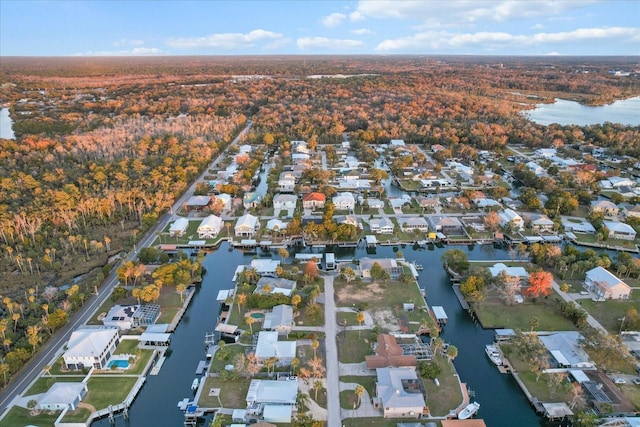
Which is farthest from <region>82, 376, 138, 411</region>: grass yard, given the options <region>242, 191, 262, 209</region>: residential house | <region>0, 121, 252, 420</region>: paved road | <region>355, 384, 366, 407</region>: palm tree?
<region>242, 191, 262, 209</region>: residential house

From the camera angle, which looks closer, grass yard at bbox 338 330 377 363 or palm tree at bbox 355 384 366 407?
palm tree at bbox 355 384 366 407

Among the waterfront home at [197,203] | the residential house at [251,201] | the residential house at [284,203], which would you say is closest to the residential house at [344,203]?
the residential house at [284,203]

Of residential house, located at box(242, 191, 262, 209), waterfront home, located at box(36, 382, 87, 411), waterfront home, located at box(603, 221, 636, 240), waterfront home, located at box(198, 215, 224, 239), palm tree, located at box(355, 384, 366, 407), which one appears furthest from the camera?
residential house, located at box(242, 191, 262, 209)

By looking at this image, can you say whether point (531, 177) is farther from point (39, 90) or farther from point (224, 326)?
point (39, 90)

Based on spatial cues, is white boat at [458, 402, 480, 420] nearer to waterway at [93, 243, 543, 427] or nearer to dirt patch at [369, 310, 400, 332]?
waterway at [93, 243, 543, 427]

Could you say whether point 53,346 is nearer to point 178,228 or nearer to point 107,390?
point 107,390

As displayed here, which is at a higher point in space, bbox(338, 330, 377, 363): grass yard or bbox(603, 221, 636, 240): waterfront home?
bbox(603, 221, 636, 240): waterfront home

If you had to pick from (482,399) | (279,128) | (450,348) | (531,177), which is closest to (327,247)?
(450,348)
